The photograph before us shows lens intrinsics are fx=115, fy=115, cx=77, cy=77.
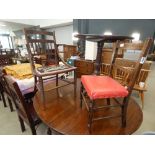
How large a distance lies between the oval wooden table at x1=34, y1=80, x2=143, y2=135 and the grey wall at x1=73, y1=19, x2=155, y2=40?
224 inches

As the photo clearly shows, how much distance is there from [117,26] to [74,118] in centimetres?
655

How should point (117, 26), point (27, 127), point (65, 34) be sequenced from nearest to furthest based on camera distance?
point (27, 127) < point (117, 26) < point (65, 34)

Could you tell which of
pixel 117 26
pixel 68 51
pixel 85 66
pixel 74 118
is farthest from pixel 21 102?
pixel 117 26

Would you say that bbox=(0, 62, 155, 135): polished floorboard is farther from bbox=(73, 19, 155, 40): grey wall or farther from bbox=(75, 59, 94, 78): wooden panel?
bbox=(73, 19, 155, 40): grey wall

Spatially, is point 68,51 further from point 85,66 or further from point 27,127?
point 27,127

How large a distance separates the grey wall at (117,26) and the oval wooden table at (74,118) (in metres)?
5.68

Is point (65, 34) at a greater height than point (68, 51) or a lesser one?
greater

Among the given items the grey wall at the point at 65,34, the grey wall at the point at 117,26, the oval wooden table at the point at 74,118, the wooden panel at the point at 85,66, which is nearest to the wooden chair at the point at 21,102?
the oval wooden table at the point at 74,118

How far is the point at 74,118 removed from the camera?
1180 mm

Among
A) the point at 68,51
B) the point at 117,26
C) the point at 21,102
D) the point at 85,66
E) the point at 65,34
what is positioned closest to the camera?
the point at 21,102

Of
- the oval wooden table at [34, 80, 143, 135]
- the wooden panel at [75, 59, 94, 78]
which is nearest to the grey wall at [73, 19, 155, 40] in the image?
the wooden panel at [75, 59, 94, 78]

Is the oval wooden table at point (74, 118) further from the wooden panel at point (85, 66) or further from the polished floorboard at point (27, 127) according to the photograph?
the wooden panel at point (85, 66)

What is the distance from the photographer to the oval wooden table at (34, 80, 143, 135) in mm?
1030
